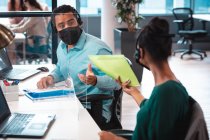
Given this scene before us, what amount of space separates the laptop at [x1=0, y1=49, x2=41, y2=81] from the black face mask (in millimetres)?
492

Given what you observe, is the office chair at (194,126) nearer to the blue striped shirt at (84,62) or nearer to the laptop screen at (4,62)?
the blue striped shirt at (84,62)

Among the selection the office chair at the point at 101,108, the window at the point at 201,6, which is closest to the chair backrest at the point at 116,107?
the office chair at the point at 101,108

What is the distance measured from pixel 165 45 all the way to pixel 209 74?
16.7 feet

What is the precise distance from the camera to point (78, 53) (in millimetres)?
2420

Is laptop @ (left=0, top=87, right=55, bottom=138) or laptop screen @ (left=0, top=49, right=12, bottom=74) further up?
laptop screen @ (left=0, top=49, right=12, bottom=74)

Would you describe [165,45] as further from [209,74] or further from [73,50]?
[209,74]

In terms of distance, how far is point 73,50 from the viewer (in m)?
2.44

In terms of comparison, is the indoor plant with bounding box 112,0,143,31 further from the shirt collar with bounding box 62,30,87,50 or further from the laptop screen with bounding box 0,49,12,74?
the shirt collar with bounding box 62,30,87,50

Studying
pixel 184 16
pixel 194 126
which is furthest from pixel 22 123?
pixel 184 16

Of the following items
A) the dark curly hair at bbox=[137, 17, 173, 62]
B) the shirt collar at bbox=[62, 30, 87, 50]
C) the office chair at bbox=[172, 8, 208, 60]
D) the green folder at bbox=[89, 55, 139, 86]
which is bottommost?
the office chair at bbox=[172, 8, 208, 60]

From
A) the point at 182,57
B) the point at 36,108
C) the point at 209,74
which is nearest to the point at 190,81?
the point at 209,74

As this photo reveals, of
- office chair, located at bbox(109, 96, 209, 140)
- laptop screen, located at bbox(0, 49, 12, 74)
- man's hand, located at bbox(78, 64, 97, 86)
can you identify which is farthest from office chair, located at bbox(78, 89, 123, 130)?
office chair, located at bbox(109, 96, 209, 140)

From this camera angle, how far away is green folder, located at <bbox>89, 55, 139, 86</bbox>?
1.78 m

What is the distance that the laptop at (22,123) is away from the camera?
5.18ft
